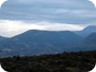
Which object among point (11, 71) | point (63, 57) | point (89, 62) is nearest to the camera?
point (11, 71)

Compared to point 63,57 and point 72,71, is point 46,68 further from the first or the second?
point 63,57

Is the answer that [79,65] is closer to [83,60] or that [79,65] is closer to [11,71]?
[83,60]

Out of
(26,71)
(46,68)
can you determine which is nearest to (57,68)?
(46,68)

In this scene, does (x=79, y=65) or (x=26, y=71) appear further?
(x=79, y=65)

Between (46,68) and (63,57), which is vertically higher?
(46,68)

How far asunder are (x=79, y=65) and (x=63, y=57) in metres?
3.42

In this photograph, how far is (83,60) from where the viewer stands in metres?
20.6

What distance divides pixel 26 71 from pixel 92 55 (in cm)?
699

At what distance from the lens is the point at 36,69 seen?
1745 cm

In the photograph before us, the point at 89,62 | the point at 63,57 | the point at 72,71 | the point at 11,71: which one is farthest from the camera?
the point at 63,57

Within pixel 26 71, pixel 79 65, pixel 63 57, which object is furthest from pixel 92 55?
pixel 26 71

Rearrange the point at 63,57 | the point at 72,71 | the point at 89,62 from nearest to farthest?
the point at 72,71 → the point at 89,62 → the point at 63,57

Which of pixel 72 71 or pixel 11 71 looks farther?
pixel 11 71

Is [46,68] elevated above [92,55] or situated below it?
above
